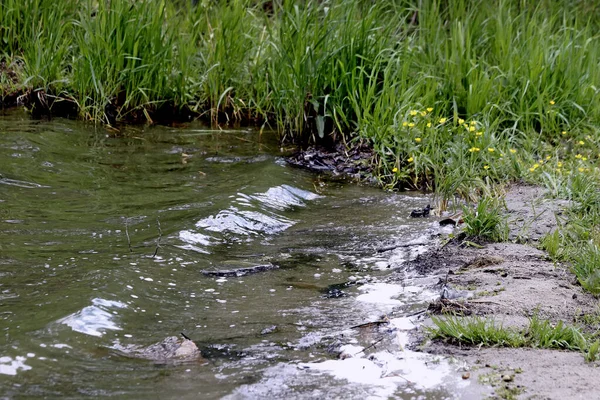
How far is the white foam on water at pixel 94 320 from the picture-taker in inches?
113

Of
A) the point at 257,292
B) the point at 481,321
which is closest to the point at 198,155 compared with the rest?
the point at 257,292

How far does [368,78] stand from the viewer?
6.73m

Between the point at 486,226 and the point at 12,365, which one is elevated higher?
the point at 486,226

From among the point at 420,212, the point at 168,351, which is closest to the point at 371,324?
the point at 168,351

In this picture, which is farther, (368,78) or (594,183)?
(368,78)

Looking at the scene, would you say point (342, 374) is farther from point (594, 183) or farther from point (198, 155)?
point (198, 155)

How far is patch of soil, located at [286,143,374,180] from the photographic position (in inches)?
238

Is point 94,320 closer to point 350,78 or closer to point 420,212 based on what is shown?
point 420,212

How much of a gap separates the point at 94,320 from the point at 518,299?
178 cm

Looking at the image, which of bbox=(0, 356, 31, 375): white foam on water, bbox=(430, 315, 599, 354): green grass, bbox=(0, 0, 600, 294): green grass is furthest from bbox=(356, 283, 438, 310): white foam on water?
bbox=(0, 0, 600, 294): green grass

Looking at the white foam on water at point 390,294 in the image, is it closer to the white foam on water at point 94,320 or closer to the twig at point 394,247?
the twig at point 394,247

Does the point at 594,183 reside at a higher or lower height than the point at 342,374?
higher

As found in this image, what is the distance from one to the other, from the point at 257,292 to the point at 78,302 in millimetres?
826

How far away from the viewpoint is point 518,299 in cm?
315
